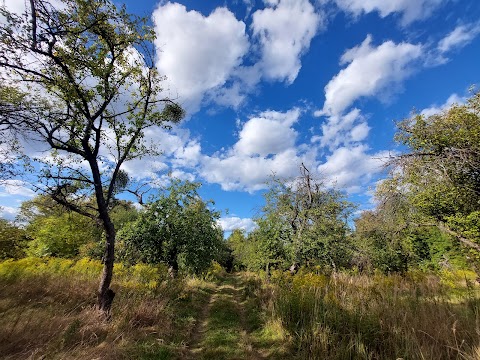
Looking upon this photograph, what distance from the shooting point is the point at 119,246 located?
1318 cm

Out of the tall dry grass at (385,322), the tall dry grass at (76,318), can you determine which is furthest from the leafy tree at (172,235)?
the tall dry grass at (385,322)

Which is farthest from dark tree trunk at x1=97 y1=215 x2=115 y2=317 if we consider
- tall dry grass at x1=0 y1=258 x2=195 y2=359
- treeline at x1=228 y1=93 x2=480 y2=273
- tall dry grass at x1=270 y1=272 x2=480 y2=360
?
treeline at x1=228 y1=93 x2=480 y2=273

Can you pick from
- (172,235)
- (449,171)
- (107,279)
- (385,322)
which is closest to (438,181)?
(449,171)

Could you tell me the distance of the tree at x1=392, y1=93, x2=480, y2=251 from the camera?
294 inches

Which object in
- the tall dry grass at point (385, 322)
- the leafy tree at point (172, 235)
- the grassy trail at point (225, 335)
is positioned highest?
the leafy tree at point (172, 235)

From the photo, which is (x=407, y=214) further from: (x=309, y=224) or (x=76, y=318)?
(x=76, y=318)

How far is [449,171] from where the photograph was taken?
22.1 feet

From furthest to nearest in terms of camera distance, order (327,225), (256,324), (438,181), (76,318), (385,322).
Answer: (327,225), (256,324), (438,181), (76,318), (385,322)

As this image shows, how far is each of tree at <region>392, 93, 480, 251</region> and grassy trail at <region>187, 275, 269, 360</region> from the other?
6276mm

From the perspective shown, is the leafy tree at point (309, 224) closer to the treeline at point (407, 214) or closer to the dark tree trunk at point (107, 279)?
the treeline at point (407, 214)

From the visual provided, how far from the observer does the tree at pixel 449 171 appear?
24.5ft

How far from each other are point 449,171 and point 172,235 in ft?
40.8

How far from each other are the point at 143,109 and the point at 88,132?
1.82 meters

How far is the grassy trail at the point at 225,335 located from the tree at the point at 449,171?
628 centimetres
